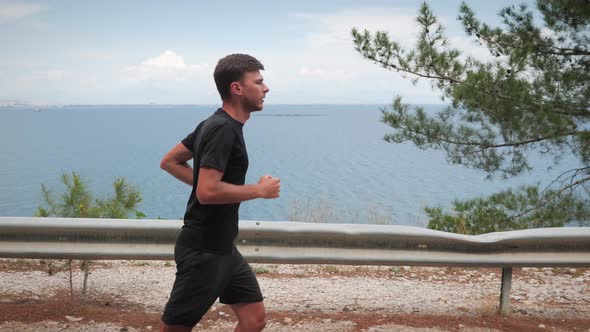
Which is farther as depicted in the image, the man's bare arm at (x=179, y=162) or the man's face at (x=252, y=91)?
the man's bare arm at (x=179, y=162)

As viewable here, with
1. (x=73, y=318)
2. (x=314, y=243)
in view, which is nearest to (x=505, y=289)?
(x=314, y=243)

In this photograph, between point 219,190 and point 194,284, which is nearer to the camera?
point 219,190

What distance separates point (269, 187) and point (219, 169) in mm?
257

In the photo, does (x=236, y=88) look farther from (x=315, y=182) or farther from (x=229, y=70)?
(x=315, y=182)

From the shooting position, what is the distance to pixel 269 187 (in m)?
2.95

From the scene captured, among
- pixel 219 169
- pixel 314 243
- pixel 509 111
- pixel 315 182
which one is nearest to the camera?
pixel 219 169

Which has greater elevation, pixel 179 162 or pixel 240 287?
pixel 179 162

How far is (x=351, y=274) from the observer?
5.98 meters

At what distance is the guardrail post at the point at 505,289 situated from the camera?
4816mm

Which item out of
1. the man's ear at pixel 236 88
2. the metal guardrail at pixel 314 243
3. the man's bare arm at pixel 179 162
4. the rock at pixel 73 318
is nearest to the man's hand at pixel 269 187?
the man's ear at pixel 236 88

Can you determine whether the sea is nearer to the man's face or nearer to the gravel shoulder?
the gravel shoulder

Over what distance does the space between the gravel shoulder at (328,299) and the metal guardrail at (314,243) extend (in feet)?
1.56

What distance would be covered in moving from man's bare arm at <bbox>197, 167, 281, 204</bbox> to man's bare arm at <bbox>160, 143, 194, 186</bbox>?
536mm

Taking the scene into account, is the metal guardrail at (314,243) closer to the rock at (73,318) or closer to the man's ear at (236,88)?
the rock at (73,318)
